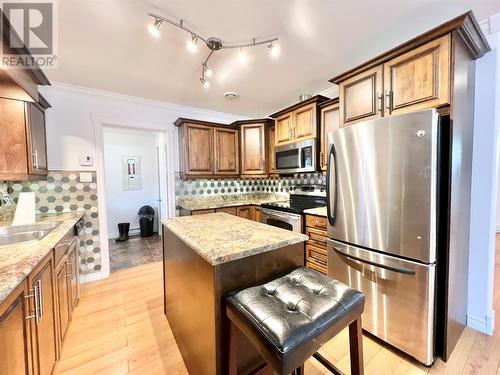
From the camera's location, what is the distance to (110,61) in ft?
7.16

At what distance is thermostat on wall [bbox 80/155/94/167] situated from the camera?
9.25 ft

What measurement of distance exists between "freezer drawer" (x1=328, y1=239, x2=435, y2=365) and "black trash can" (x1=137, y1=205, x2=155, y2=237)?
430 cm

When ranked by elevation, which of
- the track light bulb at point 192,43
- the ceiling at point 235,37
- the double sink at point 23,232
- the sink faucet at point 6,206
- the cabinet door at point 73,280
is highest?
the ceiling at point 235,37

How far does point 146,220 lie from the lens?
15.9ft

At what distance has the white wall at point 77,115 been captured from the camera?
2.67 metres

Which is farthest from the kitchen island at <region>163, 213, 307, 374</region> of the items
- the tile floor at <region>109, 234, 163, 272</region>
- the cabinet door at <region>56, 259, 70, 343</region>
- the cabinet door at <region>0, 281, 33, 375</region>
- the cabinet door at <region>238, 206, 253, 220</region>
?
the tile floor at <region>109, 234, 163, 272</region>

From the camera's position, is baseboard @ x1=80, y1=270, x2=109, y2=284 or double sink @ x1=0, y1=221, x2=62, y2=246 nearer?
double sink @ x1=0, y1=221, x2=62, y2=246

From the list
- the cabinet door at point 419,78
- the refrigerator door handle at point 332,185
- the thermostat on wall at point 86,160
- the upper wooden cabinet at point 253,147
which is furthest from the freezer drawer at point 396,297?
the thermostat on wall at point 86,160

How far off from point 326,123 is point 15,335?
117 inches

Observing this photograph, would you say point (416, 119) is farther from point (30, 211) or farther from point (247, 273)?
point (30, 211)

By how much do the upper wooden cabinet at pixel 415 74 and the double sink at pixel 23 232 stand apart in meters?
2.77

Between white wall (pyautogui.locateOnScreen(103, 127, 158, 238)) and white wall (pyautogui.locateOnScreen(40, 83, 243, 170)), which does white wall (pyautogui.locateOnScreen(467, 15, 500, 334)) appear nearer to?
white wall (pyautogui.locateOnScreen(40, 83, 243, 170))

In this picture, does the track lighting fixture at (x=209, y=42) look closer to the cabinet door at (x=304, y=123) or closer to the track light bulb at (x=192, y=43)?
the track light bulb at (x=192, y=43)

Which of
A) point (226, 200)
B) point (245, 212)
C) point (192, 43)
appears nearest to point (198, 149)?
point (226, 200)
